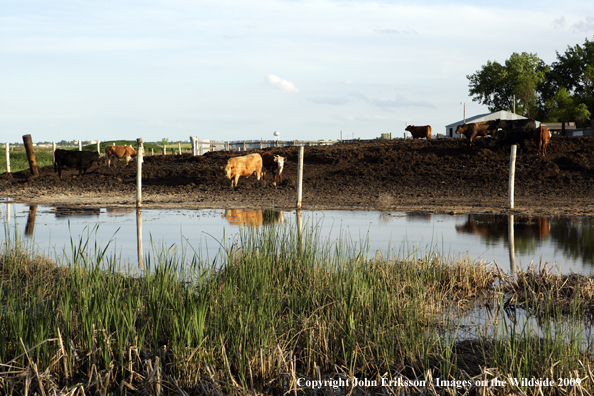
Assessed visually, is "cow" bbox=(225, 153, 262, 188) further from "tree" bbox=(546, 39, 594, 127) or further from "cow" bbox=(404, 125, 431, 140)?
"tree" bbox=(546, 39, 594, 127)

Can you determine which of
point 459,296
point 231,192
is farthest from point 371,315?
point 231,192

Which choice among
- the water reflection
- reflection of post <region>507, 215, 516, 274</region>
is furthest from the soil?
reflection of post <region>507, 215, 516, 274</region>

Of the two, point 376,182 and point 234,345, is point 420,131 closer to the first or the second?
point 376,182

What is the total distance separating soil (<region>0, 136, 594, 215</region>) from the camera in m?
17.9

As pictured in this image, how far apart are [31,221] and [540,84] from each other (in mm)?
76161

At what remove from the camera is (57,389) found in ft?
13.0

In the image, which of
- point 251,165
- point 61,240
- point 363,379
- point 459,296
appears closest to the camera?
point 363,379

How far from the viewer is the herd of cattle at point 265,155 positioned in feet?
73.4

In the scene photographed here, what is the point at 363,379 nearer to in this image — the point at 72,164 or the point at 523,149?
the point at 523,149

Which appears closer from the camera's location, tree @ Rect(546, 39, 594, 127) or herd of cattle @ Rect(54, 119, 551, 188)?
herd of cattle @ Rect(54, 119, 551, 188)

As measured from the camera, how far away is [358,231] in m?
11.5

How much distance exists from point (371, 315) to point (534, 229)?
342 inches

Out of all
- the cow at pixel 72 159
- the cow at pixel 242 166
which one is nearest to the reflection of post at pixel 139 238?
the cow at pixel 242 166

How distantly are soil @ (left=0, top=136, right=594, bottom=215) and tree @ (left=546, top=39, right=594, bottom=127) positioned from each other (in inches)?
1909
